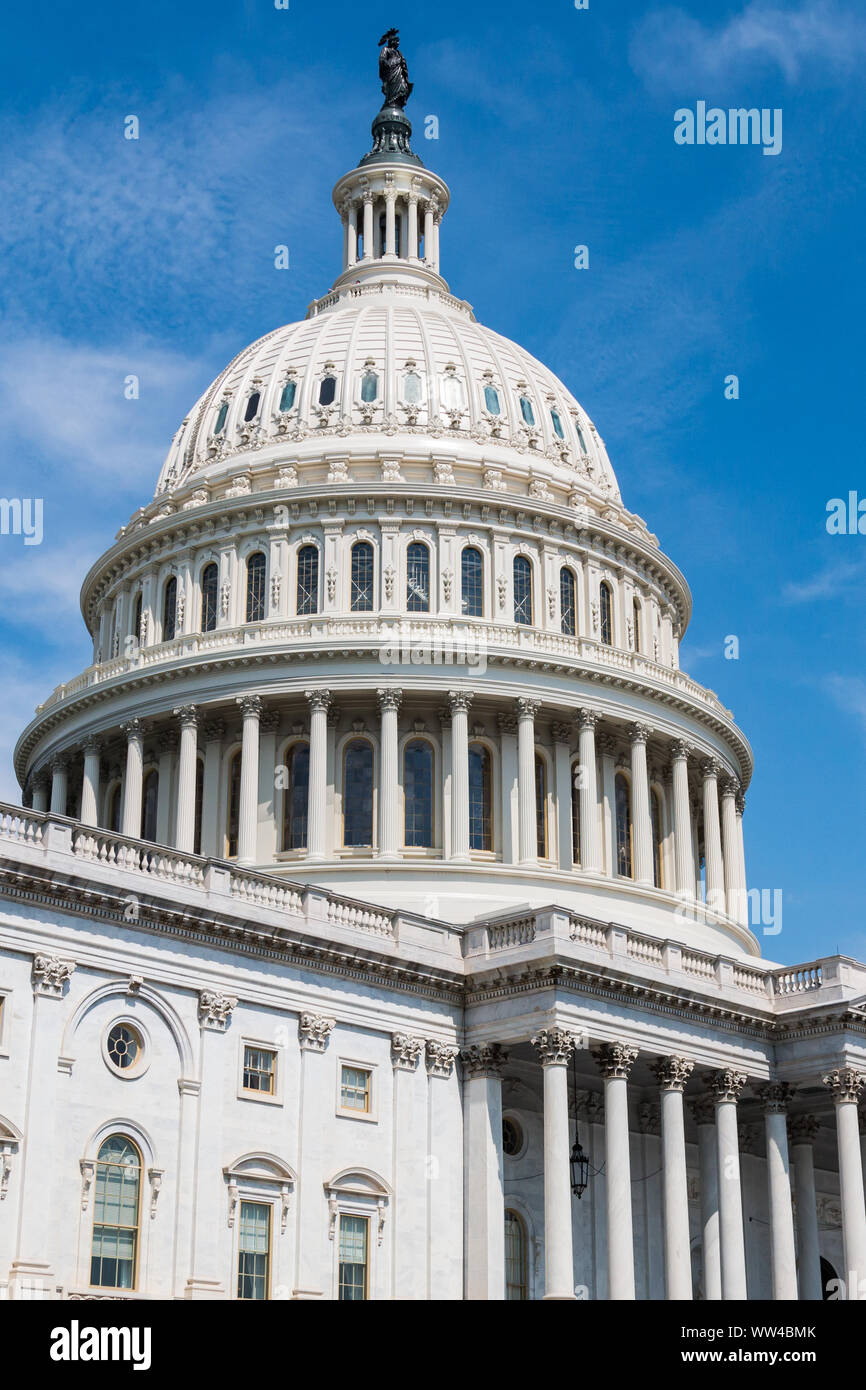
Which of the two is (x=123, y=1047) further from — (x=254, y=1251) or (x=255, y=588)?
(x=255, y=588)

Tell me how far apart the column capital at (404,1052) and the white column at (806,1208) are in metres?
16.1

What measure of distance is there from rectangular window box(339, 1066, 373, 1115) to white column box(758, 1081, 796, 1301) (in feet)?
45.8

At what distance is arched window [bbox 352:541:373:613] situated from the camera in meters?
71.9

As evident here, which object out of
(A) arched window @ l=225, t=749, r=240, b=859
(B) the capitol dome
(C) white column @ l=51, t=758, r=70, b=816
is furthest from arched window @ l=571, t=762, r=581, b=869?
(C) white column @ l=51, t=758, r=70, b=816

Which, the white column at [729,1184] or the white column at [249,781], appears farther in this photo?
the white column at [249,781]

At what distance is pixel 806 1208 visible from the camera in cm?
5888

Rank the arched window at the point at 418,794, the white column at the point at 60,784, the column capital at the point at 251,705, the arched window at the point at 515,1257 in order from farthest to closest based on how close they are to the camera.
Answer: the white column at the point at 60,784 → the column capital at the point at 251,705 → the arched window at the point at 418,794 → the arched window at the point at 515,1257

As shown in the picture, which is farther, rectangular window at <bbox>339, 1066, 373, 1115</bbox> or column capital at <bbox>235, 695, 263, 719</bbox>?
column capital at <bbox>235, 695, 263, 719</bbox>

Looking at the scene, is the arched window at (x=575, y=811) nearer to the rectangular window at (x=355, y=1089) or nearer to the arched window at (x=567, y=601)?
the arched window at (x=567, y=601)

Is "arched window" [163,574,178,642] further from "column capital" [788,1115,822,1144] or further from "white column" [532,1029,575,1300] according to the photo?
"white column" [532,1029,575,1300]

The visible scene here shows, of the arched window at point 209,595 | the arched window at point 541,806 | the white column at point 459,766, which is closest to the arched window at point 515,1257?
the white column at point 459,766

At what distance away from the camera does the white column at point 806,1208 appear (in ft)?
191

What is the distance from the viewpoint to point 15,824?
42.8m
